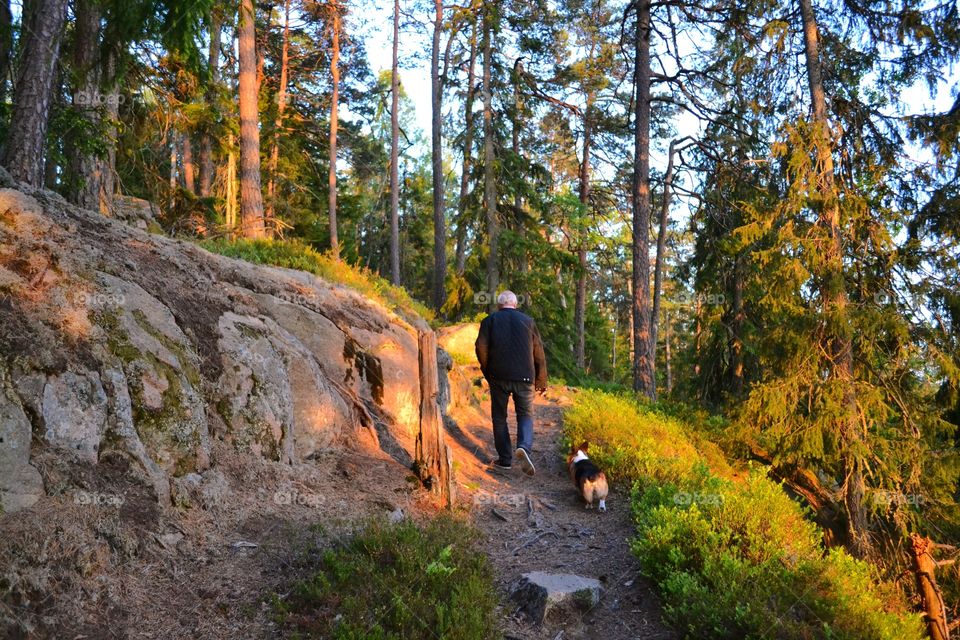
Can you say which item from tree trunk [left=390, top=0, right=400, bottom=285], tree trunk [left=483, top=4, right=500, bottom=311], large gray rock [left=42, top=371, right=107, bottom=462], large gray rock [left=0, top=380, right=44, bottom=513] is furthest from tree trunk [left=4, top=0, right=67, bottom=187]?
tree trunk [left=390, top=0, right=400, bottom=285]

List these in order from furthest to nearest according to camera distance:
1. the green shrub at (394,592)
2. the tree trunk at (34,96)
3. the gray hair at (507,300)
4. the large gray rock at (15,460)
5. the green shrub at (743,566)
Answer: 1. the gray hair at (507,300)
2. the tree trunk at (34,96)
3. the green shrub at (743,566)
4. the green shrub at (394,592)
5. the large gray rock at (15,460)

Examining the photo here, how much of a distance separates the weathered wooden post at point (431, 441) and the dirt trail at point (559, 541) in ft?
1.74

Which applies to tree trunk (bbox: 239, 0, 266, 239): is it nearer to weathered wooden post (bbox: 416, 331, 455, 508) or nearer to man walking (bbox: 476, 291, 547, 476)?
man walking (bbox: 476, 291, 547, 476)

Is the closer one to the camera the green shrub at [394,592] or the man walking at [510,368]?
the green shrub at [394,592]

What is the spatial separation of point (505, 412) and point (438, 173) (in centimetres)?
1461

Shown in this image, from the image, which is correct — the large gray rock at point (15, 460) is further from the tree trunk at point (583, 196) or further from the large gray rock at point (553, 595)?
the tree trunk at point (583, 196)

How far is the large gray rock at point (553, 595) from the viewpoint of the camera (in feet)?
15.2

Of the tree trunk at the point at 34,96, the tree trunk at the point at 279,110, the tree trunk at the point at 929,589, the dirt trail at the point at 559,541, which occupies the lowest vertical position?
the tree trunk at the point at 929,589

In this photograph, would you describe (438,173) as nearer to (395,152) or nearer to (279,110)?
(395,152)

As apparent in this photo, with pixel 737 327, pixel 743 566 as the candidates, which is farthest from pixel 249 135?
pixel 743 566

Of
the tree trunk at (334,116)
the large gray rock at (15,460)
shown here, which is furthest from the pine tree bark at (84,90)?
the tree trunk at (334,116)

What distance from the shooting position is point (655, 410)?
38.2 feet

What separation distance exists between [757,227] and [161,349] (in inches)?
320

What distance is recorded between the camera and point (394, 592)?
4195 millimetres
